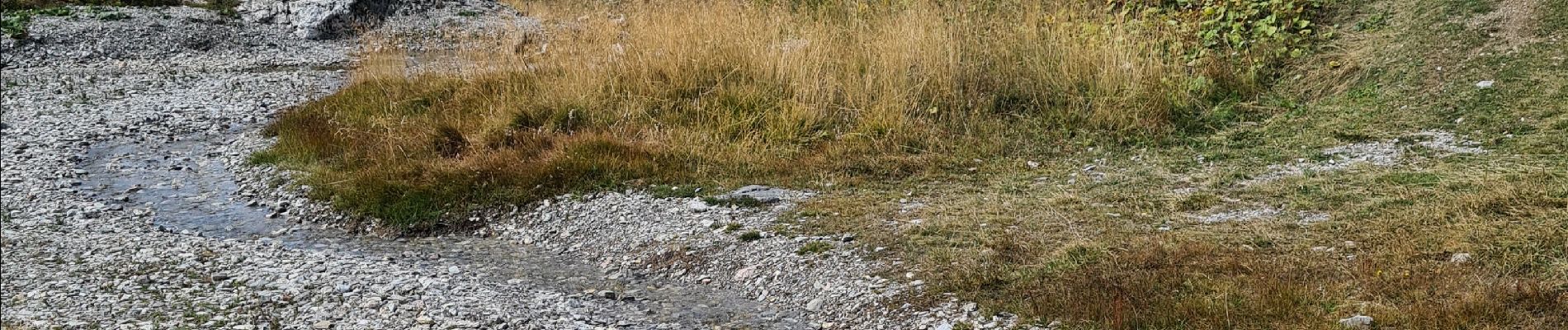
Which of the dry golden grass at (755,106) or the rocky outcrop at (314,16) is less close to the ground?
the dry golden grass at (755,106)

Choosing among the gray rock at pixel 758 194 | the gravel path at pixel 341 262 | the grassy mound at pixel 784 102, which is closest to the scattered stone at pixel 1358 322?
the gravel path at pixel 341 262

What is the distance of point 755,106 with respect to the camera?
33.6 feet

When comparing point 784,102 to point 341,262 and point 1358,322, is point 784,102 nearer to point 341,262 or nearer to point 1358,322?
point 341,262

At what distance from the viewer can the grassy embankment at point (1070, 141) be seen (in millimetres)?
5598

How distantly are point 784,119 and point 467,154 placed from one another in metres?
2.53

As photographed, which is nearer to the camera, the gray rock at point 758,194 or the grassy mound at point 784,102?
the gray rock at point 758,194

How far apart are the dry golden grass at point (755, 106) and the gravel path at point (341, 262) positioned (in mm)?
576

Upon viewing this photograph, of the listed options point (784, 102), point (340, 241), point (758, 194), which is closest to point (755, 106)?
point (784, 102)

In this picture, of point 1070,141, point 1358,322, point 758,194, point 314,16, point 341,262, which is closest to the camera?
point 1358,322

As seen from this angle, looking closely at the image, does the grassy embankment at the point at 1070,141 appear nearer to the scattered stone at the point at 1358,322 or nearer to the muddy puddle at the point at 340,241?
the scattered stone at the point at 1358,322

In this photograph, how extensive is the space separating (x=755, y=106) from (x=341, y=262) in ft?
12.9

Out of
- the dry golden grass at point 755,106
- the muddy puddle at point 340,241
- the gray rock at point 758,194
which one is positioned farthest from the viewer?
the dry golden grass at point 755,106

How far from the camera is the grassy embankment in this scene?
220 inches

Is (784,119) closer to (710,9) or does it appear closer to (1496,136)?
(710,9)
